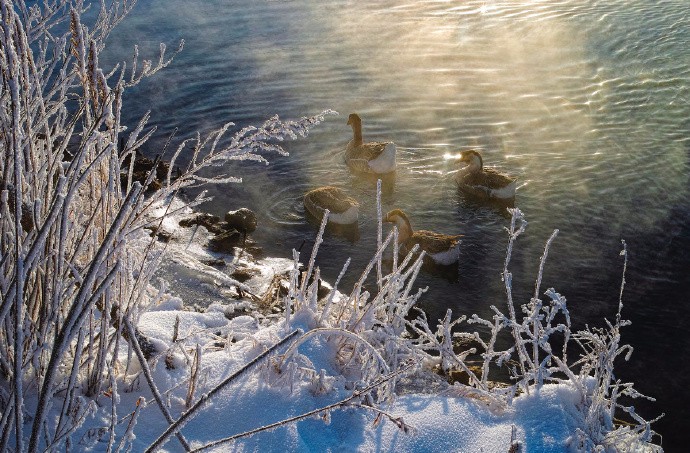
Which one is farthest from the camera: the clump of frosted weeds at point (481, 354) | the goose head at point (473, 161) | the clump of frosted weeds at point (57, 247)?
the goose head at point (473, 161)

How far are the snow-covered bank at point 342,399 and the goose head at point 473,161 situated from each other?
253 inches

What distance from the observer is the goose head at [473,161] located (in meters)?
10.7

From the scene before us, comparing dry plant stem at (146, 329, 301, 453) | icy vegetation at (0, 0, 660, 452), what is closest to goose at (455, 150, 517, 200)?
icy vegetation at (0, 0, 660, 452)

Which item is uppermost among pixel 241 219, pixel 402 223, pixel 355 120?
pixel 355 120

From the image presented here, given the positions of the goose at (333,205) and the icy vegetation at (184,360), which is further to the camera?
the goose at (333,205)

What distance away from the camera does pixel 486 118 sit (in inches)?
520

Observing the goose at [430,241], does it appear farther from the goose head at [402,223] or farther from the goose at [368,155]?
the goose at [368,155]

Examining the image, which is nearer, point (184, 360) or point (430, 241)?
point (184, 360)

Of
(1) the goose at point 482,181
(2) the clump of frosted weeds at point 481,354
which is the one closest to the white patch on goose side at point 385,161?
(1) the goose at point 482,181

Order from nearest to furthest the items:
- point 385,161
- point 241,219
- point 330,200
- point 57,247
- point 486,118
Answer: point 57,247 → point 241,219 → point 330,200 → point 385,161 → point 486,118

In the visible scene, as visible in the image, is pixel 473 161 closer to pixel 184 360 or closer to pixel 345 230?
pixel 345 230

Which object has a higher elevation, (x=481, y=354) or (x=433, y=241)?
(x=481, y=354)

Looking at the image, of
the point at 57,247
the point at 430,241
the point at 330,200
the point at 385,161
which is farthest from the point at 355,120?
the point at 57,247

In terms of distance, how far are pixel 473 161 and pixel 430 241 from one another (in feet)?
8.00
